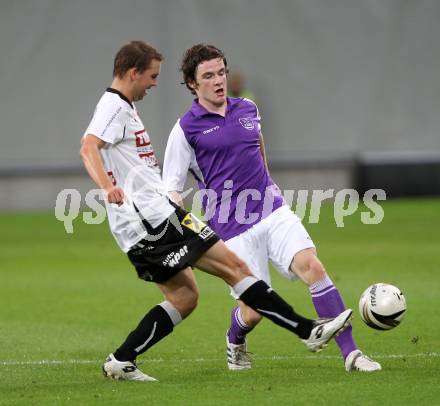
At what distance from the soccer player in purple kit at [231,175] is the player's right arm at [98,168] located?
1155 mm

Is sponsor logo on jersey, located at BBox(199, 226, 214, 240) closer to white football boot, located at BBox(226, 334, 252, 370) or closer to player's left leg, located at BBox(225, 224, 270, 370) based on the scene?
player's left leg, located at BBox(225, 224, 270, 370)

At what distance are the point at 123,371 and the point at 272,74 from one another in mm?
16542

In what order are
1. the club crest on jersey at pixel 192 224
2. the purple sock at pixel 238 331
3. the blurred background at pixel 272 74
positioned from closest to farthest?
the club crest on jersey at pixel 192 224, the purple sock at pixel 238 331, the blurred background at pixel 272 74

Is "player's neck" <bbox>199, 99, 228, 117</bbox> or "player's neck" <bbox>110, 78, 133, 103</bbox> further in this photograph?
"player's neck" <bbox>199, 99, 228, 117</bbox>

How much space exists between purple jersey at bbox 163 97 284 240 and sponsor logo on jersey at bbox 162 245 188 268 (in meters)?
0.99

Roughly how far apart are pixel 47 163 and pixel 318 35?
20.5 ft

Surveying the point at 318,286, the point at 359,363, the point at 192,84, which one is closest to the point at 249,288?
the point at 318,286

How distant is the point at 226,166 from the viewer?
834 centimetres

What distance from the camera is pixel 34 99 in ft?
79.1

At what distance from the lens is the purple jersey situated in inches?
328

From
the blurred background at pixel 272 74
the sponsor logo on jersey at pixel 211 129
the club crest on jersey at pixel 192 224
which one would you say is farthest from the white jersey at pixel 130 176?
the blurred background at pixel 272 74

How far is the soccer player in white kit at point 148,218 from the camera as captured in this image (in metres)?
7.37

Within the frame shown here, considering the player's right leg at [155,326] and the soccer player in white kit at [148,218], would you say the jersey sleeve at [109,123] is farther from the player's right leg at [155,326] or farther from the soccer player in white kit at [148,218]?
the player's right leg at [155,326]

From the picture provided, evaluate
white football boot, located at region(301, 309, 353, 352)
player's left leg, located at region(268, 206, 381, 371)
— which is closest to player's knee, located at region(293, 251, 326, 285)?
player's left leg, located at region(268, 206, 381, 371)
